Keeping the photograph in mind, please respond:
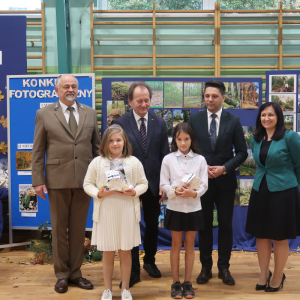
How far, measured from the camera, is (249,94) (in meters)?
3.82

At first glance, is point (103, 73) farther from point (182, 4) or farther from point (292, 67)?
point (292, 67)

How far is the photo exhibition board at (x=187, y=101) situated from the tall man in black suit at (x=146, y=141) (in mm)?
1099

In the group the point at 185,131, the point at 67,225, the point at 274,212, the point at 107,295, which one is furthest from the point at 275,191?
the point at 67,225

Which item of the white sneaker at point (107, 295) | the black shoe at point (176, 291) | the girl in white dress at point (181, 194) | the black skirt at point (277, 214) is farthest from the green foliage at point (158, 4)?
the white sneaker at point (107, 295)

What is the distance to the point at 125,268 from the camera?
2385 millimetres

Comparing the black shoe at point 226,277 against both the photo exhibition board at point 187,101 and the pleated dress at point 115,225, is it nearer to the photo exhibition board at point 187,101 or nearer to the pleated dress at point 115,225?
the pleated dress at point 115,225

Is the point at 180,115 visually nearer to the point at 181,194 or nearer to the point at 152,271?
the point at 181,194

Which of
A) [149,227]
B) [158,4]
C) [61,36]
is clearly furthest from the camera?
[158,4]

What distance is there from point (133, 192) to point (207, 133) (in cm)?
87

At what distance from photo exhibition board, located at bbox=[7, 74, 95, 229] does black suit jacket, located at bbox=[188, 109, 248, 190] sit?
152 cm

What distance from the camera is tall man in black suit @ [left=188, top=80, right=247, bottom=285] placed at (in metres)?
2.73

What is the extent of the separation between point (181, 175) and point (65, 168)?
0.90 m

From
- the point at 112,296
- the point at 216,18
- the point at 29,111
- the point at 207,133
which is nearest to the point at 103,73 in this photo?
the point at 29,111

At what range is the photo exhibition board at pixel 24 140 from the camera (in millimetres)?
3719
